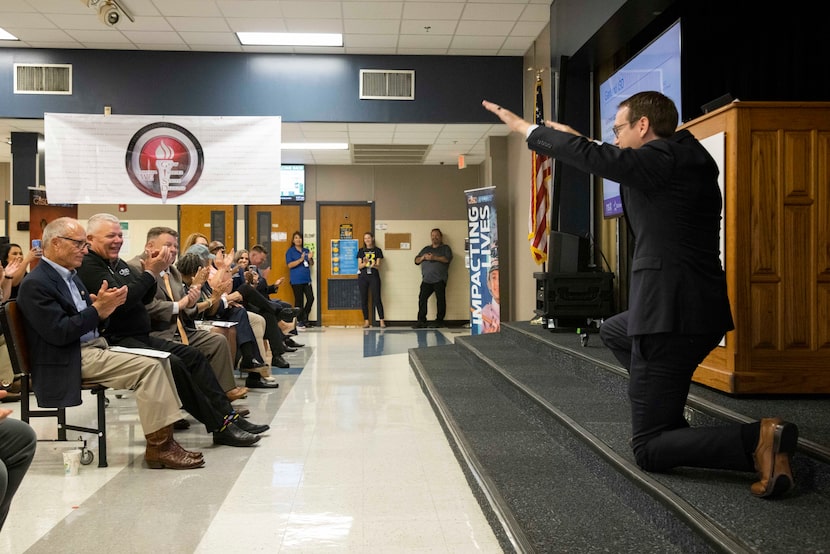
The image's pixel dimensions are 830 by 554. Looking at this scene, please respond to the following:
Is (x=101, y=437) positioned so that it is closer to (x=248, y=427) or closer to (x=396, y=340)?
(x=248, y=427)

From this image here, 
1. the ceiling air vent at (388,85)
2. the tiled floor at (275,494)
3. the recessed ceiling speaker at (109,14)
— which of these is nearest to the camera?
the tiled floor at (275,494)

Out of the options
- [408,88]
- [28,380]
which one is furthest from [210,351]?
[408,88]

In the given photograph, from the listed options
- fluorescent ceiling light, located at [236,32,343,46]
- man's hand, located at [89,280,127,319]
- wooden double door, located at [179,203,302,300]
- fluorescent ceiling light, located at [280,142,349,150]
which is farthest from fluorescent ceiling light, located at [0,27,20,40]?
man's hand, located at [89,280,127,319]

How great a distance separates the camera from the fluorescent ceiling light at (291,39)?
7.46 metres

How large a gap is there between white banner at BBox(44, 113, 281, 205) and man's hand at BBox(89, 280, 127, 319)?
3047 mm

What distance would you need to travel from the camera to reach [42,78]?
785cm

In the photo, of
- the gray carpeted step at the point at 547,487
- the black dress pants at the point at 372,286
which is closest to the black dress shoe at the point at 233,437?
the gray carpeted step at the point at 547,487

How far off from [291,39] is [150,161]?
2070mm

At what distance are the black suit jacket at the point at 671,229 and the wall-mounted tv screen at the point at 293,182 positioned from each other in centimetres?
1078

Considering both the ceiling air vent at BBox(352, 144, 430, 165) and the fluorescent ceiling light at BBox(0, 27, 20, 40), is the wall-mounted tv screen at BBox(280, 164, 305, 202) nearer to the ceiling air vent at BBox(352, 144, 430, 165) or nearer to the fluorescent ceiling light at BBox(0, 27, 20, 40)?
the ceiling air vent at BBox(352, 144, 430, 165)

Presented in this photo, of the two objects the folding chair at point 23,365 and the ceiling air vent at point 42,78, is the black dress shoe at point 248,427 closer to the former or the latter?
the folding chair at point 23,365

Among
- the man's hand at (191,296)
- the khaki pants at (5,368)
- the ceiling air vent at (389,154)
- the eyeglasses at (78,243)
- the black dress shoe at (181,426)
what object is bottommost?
the black dress shoe at (181,426)

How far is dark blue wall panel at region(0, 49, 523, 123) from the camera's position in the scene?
7855 millimetres

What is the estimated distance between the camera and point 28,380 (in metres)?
3.56
